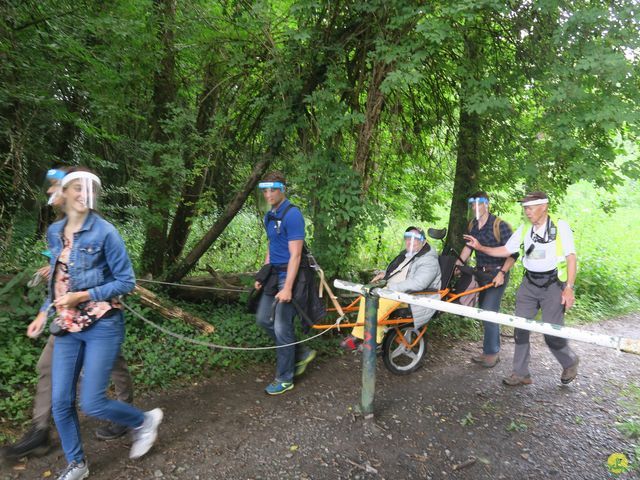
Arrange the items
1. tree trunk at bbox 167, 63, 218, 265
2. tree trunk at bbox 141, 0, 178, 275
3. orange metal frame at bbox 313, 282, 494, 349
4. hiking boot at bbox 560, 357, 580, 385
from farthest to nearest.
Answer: tree trunk at bbox 167, 63, 218, 265
tree trunk at bbox 141, 0, 178, 275
hiking boot at bbox 560, 357, 580, 385
orange metal frame at bbox 313, 282, 494, 349

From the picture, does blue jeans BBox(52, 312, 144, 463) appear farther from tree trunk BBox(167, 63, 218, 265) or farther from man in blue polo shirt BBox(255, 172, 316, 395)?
tree trunk BBox(167, 63, 218, 265)

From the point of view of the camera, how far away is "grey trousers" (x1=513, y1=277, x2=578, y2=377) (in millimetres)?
4465

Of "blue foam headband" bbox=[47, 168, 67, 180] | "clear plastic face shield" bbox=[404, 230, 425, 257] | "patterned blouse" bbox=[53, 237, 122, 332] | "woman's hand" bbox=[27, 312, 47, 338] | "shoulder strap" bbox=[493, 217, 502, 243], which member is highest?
"blue foam headband" bbox=[47, 168, 67, 180]

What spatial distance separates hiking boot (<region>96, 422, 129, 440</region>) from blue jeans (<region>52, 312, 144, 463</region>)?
513 millimetres

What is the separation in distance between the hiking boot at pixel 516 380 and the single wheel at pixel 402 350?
959 mm

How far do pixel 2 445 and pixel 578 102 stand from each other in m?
5.41

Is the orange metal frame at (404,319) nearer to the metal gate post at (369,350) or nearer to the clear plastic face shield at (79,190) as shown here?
the metal gate post at (369,350)

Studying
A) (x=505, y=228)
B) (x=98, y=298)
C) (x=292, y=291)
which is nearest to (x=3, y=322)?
(x=98, y=298)

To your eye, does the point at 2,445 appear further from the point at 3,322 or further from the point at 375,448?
the point at 375,448

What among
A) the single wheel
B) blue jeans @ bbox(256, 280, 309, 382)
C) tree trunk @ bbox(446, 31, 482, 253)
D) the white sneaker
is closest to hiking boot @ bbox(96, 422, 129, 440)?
the white sneaker

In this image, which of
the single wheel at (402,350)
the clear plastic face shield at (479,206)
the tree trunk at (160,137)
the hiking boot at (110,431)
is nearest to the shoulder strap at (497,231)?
the clear plastic face shield at (479,206)

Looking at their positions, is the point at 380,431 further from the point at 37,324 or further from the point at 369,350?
the point at 37,324

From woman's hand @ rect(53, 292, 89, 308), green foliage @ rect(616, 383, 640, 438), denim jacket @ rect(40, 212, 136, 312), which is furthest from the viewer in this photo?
green foliage @ rect(616, 383, 640, 438)

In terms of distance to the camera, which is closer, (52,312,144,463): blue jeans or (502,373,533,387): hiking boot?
(52,312,144,463): blue jeans
